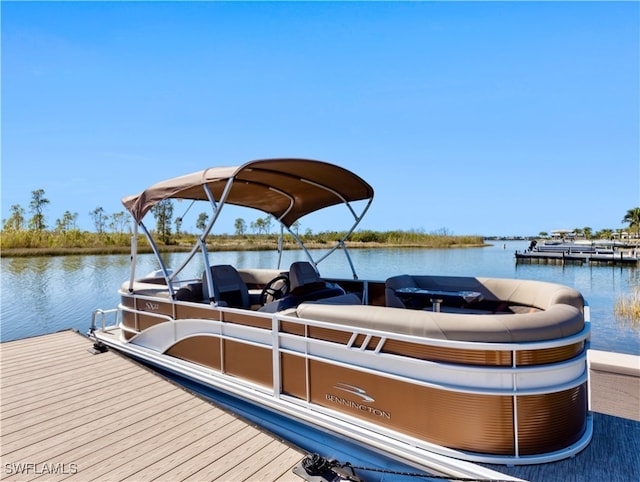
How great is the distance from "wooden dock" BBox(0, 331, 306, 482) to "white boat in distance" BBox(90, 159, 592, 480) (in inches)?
11.9

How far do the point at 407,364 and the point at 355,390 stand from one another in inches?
17.9

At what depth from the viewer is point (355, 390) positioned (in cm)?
243

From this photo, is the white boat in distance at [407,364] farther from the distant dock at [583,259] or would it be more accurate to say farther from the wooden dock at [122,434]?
the distant dock at [583,259]

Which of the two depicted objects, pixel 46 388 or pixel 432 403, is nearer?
pixel 432 403

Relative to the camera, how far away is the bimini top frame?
347cm

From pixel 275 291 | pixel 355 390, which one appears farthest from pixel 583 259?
pixel 355 390

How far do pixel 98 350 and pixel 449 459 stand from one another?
4.59m

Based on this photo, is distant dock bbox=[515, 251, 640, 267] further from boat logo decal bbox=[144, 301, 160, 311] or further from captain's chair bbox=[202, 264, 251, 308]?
boat logo decal bbox=[144, 301, 160, 311]

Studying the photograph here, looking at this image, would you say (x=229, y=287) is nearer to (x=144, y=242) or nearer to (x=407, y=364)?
(x=407, y=364)

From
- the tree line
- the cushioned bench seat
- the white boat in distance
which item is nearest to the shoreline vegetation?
the tree line

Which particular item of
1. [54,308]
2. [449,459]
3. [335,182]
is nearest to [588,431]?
[449,459]

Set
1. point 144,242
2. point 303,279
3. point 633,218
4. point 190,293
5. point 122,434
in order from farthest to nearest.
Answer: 1. point 633,218
2. point 144,242
3. point 303,279
4. point 190,293
5. point 122,434

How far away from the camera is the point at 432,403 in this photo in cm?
211

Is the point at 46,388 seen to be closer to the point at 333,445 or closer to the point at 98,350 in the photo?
the point at 98,350
